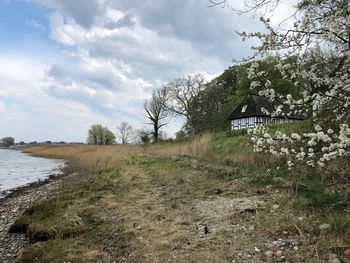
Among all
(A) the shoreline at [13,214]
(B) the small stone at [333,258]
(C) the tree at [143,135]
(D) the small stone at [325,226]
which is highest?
(C) the tree at [143,135]

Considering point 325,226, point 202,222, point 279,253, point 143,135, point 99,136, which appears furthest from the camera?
point 99,136

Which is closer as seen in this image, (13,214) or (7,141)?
(13,214)

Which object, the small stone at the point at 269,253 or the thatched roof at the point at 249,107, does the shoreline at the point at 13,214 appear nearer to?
the small stone at the point at 269,253

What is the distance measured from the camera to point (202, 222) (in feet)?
25.3

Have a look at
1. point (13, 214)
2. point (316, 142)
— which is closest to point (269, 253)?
point (316, 142)

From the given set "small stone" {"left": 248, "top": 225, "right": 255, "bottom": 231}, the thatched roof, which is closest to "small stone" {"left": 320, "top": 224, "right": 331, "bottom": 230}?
"small stone" {"left": 248, "top": 225, "right": 255, "bottom": 231}

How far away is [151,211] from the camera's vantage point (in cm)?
914

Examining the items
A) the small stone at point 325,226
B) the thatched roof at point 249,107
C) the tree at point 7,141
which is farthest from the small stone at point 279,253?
the tree at point 7,141

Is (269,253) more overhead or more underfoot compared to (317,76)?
more underfoot

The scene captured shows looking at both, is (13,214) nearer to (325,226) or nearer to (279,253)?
(279,253)

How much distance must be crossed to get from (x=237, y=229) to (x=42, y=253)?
11.8 ft

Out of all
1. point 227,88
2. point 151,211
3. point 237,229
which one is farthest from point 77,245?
point 227,88

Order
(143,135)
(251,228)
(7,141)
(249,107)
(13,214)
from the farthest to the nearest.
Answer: (7,141)
(143,135)
(249,107)
(13,214)
(251,228)

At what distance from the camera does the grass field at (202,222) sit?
595cm
